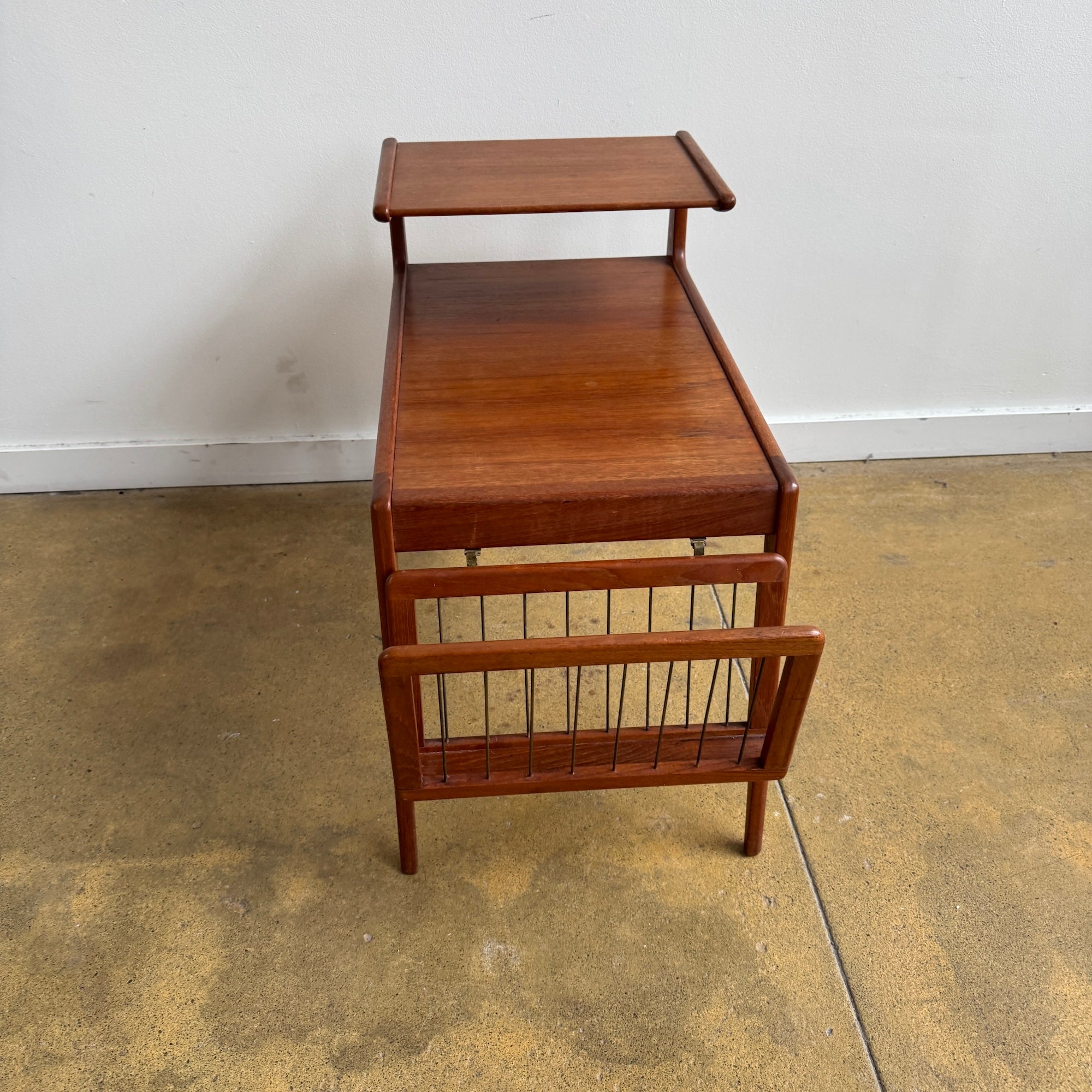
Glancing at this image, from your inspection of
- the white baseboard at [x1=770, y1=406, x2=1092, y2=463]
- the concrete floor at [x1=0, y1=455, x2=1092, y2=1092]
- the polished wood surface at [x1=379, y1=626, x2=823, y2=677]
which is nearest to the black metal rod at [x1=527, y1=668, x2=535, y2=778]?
the polished wood surface at [x1=379, y1=626, x2=823, y2=677]

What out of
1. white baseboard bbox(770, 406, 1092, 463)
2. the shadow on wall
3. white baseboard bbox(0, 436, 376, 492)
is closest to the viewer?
the shadow on wall

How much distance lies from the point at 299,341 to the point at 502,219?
19.7 inches

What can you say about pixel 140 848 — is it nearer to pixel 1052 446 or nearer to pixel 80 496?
pixel 80 496

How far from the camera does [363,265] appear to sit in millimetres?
2061

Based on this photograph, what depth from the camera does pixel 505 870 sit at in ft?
4.86

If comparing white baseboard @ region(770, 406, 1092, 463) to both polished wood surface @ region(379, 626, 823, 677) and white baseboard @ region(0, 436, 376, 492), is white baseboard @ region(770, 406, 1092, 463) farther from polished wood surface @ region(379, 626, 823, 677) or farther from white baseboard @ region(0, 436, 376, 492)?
polished wood surface @ region(379, 626, 823, 677)

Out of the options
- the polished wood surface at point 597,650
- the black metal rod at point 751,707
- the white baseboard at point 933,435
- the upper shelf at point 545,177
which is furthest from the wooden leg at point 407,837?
the white baseboard at point 933,435

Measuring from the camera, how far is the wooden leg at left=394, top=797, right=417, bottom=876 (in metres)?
1.39

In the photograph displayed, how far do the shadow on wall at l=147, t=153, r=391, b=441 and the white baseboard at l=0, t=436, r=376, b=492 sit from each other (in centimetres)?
3

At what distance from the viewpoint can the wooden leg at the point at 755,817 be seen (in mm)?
1435

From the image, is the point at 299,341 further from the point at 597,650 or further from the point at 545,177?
the point at 597,650

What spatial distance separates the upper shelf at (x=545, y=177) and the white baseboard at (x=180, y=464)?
785 mm

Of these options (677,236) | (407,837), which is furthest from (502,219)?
(407,837)

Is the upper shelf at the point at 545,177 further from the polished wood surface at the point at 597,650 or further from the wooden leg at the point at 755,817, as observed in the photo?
the wooden leg at the point at 755,817
